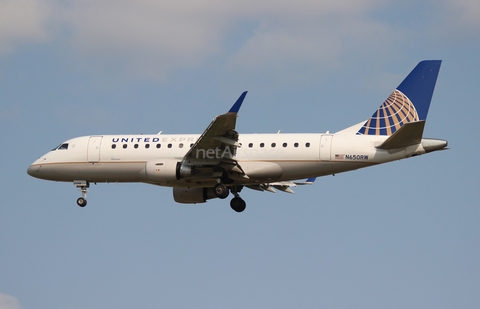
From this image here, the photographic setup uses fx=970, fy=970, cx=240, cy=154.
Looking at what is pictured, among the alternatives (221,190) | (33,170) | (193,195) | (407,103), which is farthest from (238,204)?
(33,170)

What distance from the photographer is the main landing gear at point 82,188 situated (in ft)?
167

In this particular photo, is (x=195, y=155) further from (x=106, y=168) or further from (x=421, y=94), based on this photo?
(x=421, y=94)

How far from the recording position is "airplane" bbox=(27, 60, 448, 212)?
45.3 m

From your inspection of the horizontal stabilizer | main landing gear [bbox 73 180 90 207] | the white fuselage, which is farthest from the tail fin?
main landing gear [bbox 73 180 90 207]

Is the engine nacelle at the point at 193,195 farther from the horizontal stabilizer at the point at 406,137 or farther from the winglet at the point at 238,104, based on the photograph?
the horizontal stabilizer at the point at 406,137

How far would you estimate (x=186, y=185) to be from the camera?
48.8 meters

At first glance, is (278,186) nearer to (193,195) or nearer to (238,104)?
(193,195)

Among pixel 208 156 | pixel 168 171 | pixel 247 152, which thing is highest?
pixel 247 152

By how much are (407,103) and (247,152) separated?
8204 mm

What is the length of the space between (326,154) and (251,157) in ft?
12.5

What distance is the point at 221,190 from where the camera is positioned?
4778 cm

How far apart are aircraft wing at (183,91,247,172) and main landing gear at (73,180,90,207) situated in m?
6.72

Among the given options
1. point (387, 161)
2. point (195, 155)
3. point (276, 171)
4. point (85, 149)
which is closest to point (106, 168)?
point (85, 149)

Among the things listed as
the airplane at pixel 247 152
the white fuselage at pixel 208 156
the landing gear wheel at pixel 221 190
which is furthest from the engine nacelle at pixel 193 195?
the landing gear wheel at pixel 221 190
